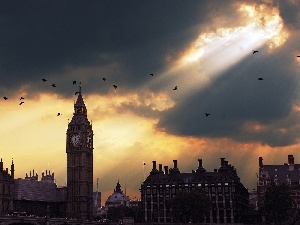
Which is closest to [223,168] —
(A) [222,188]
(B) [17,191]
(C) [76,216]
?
(A) [222,188]

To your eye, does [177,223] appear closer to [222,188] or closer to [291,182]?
[222,188]

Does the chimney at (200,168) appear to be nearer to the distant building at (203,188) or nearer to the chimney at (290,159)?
the distant building at (203,188)

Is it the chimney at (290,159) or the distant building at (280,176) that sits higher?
the chimney at (290,159)

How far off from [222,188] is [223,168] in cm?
809

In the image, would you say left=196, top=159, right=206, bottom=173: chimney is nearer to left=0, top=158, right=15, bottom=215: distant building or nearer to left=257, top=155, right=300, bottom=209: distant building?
left=257, top=155, right=300, bottom=209: distant building

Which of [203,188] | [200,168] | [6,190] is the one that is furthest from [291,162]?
[6,190]

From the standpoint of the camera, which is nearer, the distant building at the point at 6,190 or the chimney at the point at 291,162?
the distant building at the point at 6,190

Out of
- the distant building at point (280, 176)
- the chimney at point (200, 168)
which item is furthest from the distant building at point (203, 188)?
the distant building at point (280, 176)

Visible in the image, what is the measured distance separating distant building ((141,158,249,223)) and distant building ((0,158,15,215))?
44.1 meters

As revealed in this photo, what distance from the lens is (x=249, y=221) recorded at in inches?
6939

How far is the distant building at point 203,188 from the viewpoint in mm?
169375

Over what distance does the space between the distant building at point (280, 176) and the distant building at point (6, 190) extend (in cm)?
8238

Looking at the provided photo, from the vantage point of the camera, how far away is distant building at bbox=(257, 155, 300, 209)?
17662 centimetres

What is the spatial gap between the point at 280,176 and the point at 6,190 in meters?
91.2
